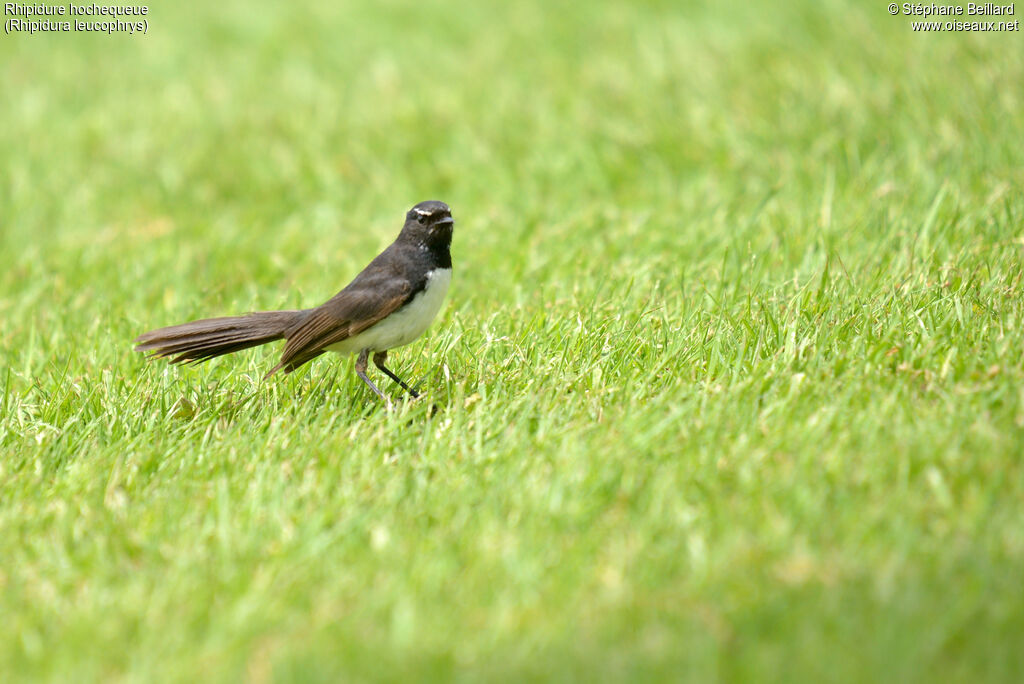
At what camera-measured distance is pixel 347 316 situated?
5160mm

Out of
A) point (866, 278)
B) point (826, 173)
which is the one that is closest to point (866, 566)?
point (866, 278)

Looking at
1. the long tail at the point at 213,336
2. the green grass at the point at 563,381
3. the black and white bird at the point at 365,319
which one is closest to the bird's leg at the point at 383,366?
the black and white bird at the point at 365,319

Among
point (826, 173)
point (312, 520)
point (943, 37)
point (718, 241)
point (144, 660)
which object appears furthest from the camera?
point (943, 37)

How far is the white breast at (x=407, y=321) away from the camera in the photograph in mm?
5180

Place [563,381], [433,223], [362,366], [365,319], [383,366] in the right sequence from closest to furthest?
1. [563,381]
2. [365,319]
3. [433,223]
4. [362,366]
5. [383,366]

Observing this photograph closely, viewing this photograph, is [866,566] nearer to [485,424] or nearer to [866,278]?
[485,424]

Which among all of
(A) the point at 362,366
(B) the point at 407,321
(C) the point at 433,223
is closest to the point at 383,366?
(A) the point at 362,366

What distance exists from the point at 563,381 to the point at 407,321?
81 cm

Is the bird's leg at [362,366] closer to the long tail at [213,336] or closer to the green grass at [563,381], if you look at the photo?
the green grass at [563,381]

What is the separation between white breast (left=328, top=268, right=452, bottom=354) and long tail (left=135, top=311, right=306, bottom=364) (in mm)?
333

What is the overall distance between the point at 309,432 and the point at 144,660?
1.57m

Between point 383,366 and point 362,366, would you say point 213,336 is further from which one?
point 383,366

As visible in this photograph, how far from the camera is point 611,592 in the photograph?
3473mm

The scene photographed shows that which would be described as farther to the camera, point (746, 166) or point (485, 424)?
point (746, 166)
